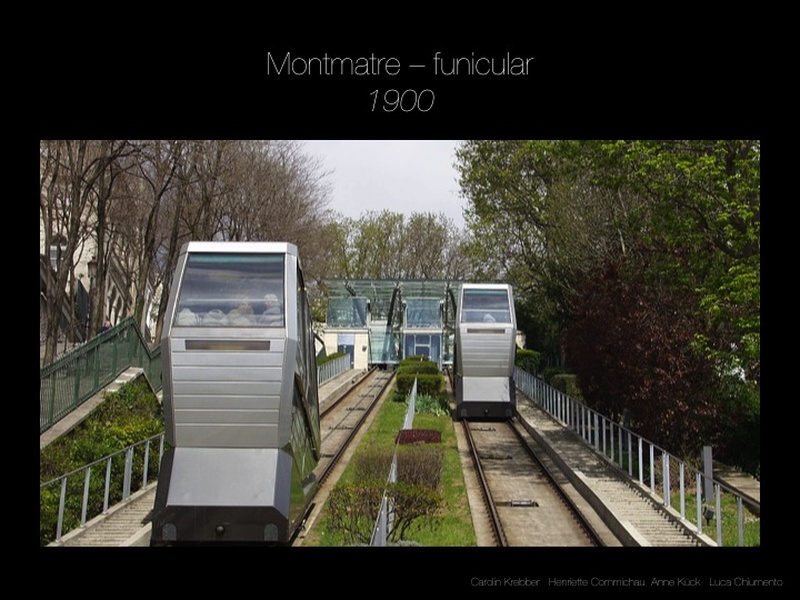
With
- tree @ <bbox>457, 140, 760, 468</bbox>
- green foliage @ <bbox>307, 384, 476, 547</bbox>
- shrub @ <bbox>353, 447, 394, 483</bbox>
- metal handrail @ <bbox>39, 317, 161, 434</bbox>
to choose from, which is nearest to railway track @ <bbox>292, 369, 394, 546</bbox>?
green foliage @ <bbox>307, 384, 476, 547</bbox>

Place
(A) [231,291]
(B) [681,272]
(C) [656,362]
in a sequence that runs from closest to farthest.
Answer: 1. (A) [231,291]
2. (B) [681,272]
3. (C) [656,362]

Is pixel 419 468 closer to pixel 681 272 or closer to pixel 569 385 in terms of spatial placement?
pixel 681 272

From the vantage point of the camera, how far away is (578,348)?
17.4m

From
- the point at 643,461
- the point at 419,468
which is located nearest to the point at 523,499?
the point at 419,468

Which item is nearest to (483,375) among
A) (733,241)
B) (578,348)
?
(578,348)

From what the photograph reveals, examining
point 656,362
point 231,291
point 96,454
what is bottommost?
point 96,454

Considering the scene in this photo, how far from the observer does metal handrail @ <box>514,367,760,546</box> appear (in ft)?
31.9

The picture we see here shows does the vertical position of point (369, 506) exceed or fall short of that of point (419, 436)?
it exceeds it

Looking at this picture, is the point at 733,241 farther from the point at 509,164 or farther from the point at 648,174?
the point at 509,164

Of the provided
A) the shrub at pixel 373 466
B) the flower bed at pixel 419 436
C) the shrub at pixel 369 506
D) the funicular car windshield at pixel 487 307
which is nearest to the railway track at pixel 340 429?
the shrub at pixel 369 506

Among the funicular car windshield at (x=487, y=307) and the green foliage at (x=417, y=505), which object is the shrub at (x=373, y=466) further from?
the funicular car windshield at (x=487, y=307)

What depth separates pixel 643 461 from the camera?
A: 15.1 metres

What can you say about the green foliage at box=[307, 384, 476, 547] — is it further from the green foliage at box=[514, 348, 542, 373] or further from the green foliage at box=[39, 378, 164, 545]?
the green foliage at box=[514, 348, 542, 373]

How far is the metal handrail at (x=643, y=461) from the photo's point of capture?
971 centimetres
